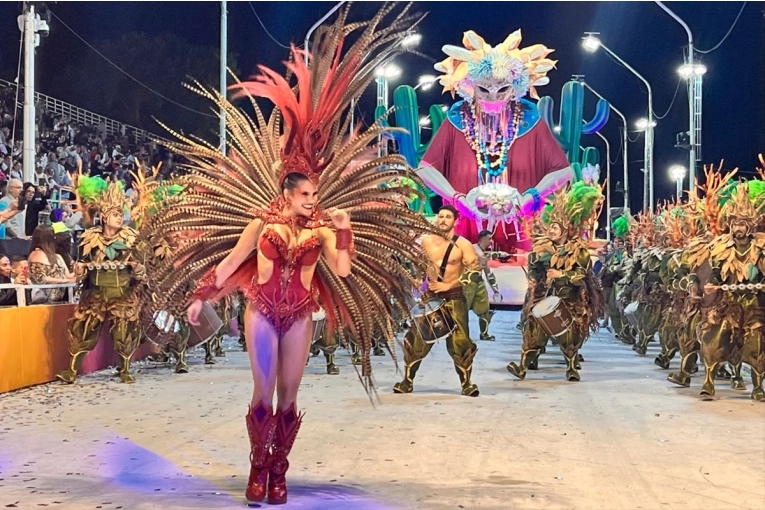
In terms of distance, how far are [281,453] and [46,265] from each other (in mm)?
6997

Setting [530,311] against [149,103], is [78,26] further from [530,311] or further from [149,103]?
[530,311]

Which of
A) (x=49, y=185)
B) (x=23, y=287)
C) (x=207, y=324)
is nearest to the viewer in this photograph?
(x=23, y=287)

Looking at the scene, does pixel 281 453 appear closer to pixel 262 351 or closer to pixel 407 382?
pixel 262 351

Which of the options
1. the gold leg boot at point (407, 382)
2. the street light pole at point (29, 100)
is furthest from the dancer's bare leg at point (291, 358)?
the street light pole at point (29, 100)

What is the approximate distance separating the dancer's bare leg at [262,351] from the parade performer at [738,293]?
5.68 metres

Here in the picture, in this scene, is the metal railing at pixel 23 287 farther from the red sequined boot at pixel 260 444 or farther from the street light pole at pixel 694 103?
the street light pole at pixel 694 103

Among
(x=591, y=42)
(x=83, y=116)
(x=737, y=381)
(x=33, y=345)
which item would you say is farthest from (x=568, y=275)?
(x=83, y=116)

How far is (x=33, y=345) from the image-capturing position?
34.6 feet

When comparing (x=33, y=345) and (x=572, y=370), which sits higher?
(x=33, y=345)

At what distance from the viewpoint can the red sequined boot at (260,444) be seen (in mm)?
5547

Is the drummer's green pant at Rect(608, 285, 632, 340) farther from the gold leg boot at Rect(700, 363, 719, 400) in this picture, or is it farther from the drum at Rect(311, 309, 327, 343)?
the drum at Rect(311, 309, 327, 343)

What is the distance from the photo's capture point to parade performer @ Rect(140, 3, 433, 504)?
5.59 meters

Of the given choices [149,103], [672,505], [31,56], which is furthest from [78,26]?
[672,505]

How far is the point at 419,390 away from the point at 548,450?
3430mm
